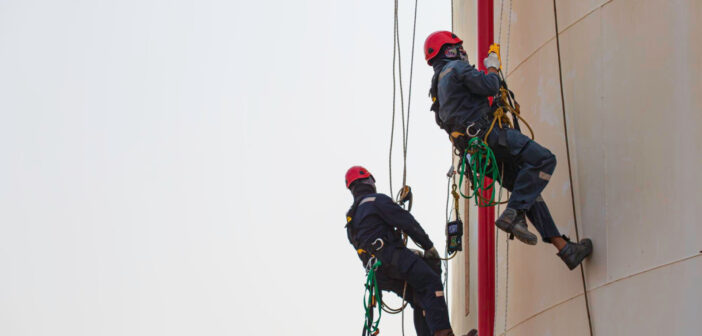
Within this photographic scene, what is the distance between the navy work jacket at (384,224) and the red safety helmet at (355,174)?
496mm

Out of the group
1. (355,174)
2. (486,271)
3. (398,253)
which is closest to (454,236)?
(486,271)

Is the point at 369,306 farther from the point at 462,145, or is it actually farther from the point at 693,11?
the point at 693,11

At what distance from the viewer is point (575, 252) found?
921 cm

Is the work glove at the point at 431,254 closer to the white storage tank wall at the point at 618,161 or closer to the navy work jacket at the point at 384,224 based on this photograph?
the navy work jacket at the point at 384,224

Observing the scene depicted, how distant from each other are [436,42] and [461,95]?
1.88 feet

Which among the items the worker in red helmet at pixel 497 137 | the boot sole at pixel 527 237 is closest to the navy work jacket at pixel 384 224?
the worker in red helmet at pixel 497 137

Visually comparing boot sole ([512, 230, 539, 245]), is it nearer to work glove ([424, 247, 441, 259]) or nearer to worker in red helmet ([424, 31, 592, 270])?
worker in red helmet ([424, 31, 592, 270])

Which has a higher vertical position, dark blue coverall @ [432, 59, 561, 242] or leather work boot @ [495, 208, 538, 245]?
dark blue coverall @ [432, 59, 561, 242]

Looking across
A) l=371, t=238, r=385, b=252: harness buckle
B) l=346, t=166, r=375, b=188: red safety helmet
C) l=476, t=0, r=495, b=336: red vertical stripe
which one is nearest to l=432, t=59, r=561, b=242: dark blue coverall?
l=476, t=0, r=495, b=336: red vertical stripe

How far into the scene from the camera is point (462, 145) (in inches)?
394

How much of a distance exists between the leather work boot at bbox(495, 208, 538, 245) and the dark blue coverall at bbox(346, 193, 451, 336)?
1.79 meters

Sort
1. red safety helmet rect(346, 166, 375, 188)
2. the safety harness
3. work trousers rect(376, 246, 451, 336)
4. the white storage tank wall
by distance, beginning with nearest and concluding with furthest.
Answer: the white storage tank wall → the safety harness → work trousers rect(376, 246, 451, 336) → red safety helmet rect(346, 166, 375, 188)

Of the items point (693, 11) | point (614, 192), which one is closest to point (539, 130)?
point (614, 192)

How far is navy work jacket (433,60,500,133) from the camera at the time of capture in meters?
9.84
